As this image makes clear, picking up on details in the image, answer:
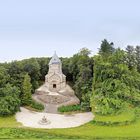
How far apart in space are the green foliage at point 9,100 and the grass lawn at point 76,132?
7.60 feet

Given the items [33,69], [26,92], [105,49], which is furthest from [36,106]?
[105,49]

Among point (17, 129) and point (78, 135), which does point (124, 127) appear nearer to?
point (78, 135)

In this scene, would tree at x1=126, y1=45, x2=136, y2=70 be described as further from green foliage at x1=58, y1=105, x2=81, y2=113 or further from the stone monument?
green foliage at x1=58, y1=105, x2=81, y2=113

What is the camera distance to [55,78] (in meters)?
52.1

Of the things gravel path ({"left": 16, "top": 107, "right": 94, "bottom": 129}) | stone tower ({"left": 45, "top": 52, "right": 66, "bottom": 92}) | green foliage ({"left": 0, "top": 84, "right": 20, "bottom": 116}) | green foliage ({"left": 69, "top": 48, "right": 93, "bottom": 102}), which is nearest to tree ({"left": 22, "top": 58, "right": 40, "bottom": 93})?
stone tower ({"left": 45, "top": 52, "right": 66, "bottom": 92})

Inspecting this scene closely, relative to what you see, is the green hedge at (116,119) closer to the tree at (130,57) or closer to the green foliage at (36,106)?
the green foliage at (36,106)

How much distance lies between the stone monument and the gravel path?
8.37 ft

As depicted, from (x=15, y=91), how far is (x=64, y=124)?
8.56m

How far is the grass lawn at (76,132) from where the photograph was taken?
39531mm

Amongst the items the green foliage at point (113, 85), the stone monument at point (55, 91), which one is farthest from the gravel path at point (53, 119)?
the stone monument at point (55, 91)

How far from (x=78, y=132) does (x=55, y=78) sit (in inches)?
512

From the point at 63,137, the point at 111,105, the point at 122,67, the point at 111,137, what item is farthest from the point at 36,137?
the point at 122,67

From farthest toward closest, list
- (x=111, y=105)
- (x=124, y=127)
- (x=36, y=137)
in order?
(x=111, y=105) → (x=124, y=127) → (x=36, y=137)

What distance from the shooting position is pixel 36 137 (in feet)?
129
